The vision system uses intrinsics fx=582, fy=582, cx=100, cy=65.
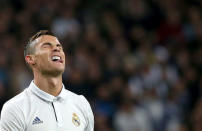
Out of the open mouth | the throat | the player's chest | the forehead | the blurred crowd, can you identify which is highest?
the forehead

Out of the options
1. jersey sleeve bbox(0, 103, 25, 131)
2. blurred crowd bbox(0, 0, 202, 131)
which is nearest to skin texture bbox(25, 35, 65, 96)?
jersey sleeve bbox(0, 103, 25, 131)

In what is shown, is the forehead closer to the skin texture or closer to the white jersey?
the skin texture

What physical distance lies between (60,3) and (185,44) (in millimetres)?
2705

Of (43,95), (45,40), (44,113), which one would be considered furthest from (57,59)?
(44,113)

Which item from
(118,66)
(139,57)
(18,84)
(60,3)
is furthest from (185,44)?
(18,84)

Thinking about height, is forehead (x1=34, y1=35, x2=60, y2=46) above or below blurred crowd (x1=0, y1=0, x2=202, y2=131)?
above

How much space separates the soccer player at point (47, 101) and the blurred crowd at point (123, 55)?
4083mm

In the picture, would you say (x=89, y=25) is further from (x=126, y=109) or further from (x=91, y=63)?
(x=126, y=109)

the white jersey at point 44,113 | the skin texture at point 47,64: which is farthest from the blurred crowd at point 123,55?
the skin texture at point 47,64

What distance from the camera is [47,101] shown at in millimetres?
4941

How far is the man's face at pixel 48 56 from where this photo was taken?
4.93 meters

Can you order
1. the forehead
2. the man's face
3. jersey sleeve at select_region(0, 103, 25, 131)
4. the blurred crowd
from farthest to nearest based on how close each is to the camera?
the blurred crowd
the forehead
the man's face
jersey sleeve at select_region(0, 103, 25, 131)

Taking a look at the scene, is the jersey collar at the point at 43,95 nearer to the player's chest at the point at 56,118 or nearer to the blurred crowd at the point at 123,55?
Answer: the player's chest at the point at 56,118

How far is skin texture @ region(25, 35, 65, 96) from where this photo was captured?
494 centimetres
